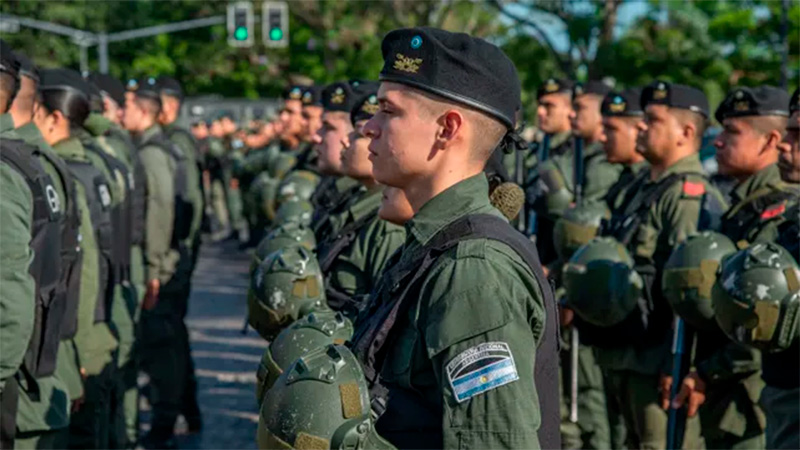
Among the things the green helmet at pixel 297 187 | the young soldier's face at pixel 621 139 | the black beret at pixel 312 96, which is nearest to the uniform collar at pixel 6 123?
the young soldier's face at pixel 621 139

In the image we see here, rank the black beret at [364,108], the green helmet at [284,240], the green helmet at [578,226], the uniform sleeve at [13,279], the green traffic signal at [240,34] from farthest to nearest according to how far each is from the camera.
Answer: the green traffic signal at [240,34] < the green helmet at [578,226] < the green helmet at [284,240] < the black beret at [364,108] < the uniform sleeve at [13,279]

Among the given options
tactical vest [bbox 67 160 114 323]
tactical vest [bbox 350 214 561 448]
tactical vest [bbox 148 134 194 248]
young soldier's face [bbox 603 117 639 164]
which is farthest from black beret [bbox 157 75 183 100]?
tactical vest [bbox 350 214 561 448]

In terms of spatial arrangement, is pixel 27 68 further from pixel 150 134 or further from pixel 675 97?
pixel 150 134

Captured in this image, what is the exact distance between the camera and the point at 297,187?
9602 millimetres

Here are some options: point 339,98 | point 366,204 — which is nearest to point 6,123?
point 366,204

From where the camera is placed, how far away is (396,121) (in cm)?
293

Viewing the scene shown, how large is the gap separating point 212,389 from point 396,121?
765 cm

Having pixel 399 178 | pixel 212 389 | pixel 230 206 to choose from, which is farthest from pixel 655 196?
pixel 230 206

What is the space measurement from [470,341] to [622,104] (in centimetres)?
551

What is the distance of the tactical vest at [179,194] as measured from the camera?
955cm

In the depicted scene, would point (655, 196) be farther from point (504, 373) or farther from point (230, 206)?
point (230, 206)

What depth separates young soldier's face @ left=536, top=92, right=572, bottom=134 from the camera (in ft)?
32.6

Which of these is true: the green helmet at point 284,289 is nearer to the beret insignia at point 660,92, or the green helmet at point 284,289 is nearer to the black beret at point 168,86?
the beret insignia at point 660,92

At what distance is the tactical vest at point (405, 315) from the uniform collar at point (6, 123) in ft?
8.16
